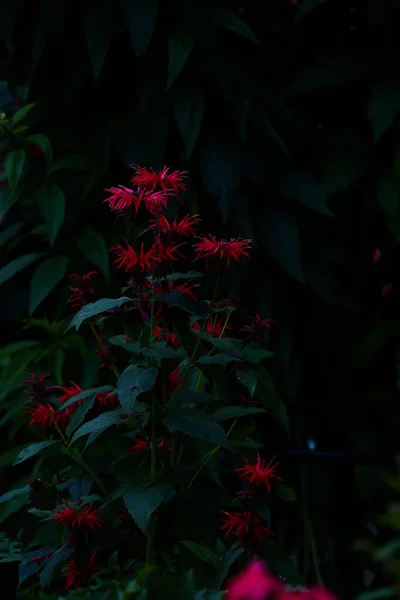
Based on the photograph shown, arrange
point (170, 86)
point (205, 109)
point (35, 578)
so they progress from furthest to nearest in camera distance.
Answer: point (205, 109) → point (170, 86) → point (35, 578)

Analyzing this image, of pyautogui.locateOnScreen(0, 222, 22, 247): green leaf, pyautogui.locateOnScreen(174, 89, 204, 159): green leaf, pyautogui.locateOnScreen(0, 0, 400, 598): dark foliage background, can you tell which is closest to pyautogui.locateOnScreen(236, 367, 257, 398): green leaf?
pyautogui.locateOnScreen(0, 0, 400, 598): dark foliage background

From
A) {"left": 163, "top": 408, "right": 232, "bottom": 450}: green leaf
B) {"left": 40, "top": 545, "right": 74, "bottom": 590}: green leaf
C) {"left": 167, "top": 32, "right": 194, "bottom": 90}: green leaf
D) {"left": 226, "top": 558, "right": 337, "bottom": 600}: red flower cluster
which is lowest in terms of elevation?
{"left": 40, "top": 545, "right": 74, "bottom": 590}: green leaf

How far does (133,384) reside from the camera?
3.21 feet

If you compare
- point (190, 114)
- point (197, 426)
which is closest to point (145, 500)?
point (197, 426)

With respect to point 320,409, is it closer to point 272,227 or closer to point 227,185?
point 272,227

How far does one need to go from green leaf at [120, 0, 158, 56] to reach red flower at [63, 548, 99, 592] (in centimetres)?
90

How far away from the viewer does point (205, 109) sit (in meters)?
1.67

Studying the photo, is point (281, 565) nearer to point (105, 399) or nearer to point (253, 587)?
point (105, 399)

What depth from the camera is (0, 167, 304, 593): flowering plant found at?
101 centimetres

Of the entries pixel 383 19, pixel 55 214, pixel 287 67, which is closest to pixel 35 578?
pixel 55 214

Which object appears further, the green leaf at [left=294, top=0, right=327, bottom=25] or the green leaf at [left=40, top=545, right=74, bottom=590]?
the green leaf at [left=294, top=0, right=327, bottom=25]

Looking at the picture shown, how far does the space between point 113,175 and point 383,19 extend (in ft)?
2.11

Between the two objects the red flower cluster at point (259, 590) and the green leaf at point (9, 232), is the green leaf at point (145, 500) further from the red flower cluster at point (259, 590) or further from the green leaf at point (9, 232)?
the green leaf at point (9, 232)

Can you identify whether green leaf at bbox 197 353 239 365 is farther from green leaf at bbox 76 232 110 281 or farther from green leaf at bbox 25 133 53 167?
green leaf at bbox 25 133 53 167
